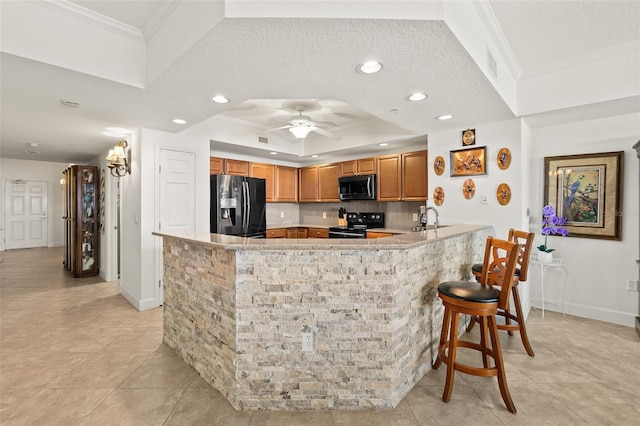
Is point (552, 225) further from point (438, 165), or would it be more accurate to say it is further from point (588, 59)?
point (588, 59)

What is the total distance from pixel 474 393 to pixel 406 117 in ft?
8.74

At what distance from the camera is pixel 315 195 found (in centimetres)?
613

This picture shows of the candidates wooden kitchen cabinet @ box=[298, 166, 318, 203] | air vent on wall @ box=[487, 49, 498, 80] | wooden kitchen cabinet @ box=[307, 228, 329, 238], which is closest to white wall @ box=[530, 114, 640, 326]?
air vent on wall @ box=[487, 49, 498, 80]

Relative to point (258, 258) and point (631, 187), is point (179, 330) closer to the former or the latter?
point (258, 258)

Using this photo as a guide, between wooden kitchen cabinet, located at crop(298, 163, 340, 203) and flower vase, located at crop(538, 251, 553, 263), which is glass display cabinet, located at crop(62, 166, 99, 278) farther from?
flower vase, located at crop(538, 251, 553, 263)

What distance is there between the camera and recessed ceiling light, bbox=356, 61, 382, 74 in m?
2.05

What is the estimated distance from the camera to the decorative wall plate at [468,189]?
3.71 m

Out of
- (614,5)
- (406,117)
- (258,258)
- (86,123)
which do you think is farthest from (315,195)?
(614,5)

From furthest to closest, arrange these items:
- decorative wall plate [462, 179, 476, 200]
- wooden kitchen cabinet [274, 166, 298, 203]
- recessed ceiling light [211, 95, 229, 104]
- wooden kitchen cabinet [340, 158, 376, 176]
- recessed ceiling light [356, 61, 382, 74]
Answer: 1. wooden kitchen cabinet [274, 166, 298, 203]
2. wooden kitchen cabinet [340, 158, 376, 176]
3. decorative wall plate [462, 179, 476, 200]
4. recessed ceiling light [211, 95, 229, 104]
5. recessed ceiling light [356, 61, 382, 74]

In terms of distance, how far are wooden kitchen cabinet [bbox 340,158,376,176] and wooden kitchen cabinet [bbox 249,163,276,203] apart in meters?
1.39

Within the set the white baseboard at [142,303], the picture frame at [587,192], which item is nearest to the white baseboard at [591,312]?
the picture frame at [587,192]

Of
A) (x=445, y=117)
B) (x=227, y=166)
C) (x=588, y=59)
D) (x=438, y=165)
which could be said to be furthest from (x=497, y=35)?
(x=227, y=166)

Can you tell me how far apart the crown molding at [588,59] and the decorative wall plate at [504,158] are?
0.79 metres

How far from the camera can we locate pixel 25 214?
855 centimetres
